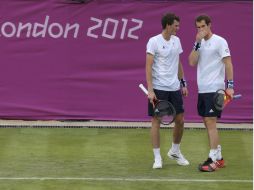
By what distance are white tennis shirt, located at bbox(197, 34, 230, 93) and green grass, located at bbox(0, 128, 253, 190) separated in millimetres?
1036

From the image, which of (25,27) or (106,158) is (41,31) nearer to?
(25,27)

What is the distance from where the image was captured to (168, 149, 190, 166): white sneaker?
35.4ft

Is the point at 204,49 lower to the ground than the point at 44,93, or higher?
higher

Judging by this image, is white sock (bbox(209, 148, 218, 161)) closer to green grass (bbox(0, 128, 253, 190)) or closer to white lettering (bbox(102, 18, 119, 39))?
green grass (bbox(0, 128, 253, 190))

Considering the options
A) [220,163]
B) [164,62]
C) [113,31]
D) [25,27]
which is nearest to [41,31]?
[25,27]

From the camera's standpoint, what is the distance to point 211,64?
34.2 feet

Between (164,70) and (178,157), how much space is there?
1129mm

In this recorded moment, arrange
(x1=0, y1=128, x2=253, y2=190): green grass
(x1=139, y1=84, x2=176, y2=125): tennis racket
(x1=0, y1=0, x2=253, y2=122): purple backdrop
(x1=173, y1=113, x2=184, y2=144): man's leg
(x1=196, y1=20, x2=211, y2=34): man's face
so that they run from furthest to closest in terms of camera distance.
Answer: (x1=0, y1=0, x2=253, y2=122): purple backdrop → (x1=173, y1=113, x2=184, y2=144): man's leg → (x1=139, y1=84, x2=176, y2=125): tennis racket → (x1=196, y1=20, x2=211, y2=34): man's face → (x1=0, y1=128, x2=253, y2=190): green grass

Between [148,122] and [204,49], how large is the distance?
153 inches

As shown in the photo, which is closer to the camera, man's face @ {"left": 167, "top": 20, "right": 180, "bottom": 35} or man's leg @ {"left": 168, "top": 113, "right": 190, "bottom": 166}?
man's face @ {"left": 167, "top": 20, "right": 180, "bottom": 35}

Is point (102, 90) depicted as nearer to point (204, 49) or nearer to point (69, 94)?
point (69, 94)

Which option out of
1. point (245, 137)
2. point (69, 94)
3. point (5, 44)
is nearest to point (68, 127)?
point (69, 94)

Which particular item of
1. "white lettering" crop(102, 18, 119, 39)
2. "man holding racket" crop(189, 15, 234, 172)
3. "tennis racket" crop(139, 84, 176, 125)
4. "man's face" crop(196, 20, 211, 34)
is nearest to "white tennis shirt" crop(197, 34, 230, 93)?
"man holding racket" crop(189, 15, 234, 172)

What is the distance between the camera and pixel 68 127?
1379cm
